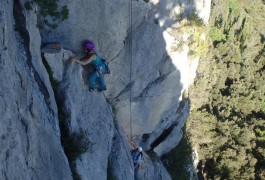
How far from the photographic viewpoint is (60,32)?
37.1 feet

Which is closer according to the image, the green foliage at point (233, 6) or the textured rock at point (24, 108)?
the textured rock at point (24, 108)

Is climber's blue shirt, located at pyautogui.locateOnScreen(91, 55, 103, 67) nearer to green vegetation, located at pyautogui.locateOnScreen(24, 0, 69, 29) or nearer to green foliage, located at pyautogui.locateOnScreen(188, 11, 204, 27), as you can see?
green vegetation, located at pyautogui.locateOnScreen(24, 0, 69, 29)

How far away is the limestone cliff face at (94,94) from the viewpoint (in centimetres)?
723

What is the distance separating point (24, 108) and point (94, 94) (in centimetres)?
523

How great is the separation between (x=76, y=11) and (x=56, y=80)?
7.30 ft

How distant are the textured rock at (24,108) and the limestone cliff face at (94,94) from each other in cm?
2

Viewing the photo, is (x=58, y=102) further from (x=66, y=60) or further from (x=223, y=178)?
(x=223, y=178)

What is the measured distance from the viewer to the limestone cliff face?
723 centimetres

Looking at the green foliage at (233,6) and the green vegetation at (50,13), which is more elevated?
the green vegetation at (50,13)

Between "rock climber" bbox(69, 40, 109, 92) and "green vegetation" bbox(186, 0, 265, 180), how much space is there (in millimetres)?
16054

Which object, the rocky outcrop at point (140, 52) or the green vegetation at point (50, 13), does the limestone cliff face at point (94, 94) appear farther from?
the green vegetation at point (50, 13)

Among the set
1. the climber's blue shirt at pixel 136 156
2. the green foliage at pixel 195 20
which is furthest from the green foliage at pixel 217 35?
the climber's blue shirt at pixel 136 156

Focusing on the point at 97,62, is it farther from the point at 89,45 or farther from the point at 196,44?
the point at 196,44

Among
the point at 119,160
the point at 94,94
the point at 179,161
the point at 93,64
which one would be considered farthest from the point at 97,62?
the point at 179,161
